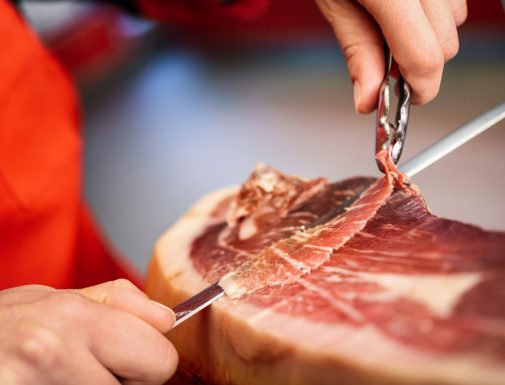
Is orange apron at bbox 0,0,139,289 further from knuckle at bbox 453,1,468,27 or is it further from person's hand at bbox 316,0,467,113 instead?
knuckle at bbox 453,1,468,27

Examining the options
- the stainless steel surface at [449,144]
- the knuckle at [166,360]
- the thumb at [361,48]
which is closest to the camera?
Answer: the knuckle at [166,360]

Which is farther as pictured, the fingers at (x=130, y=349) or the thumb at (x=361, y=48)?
the thumb at (x=361, y=48)

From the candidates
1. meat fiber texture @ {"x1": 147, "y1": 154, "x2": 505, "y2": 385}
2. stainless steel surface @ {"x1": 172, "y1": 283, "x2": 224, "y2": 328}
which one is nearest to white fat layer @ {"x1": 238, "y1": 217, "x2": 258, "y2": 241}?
meat fiber texture @ {"x1": 147, "y1": 154, "x2": 505, "y2": 385}

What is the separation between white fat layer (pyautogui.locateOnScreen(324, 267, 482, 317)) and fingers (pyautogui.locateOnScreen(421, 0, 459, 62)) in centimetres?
53

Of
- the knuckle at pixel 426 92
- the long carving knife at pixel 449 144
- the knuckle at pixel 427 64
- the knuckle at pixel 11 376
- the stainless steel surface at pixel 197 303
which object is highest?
the knuckle at pixel 11 376

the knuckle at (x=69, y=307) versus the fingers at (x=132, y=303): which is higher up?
the knuckle at (x=69, y=307)

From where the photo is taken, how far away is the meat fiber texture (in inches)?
26.4

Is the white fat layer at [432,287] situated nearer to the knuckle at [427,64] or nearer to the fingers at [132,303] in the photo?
the fingers at [132,303]

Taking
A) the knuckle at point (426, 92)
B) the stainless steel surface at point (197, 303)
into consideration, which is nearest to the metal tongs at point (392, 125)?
the knuckle at point (426, 92)

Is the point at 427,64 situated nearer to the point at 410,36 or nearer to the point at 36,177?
the point at 410,36

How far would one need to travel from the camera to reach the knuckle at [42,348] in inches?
28.4

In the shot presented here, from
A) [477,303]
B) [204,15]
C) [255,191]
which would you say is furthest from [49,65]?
[477,303]

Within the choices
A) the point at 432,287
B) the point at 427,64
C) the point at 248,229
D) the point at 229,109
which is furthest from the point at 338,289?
the point at 229,109

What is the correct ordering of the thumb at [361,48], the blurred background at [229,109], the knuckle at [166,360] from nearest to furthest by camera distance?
the knuckle at [166,360] → the thumb at [361,48] → the blurred background at [229,109]
